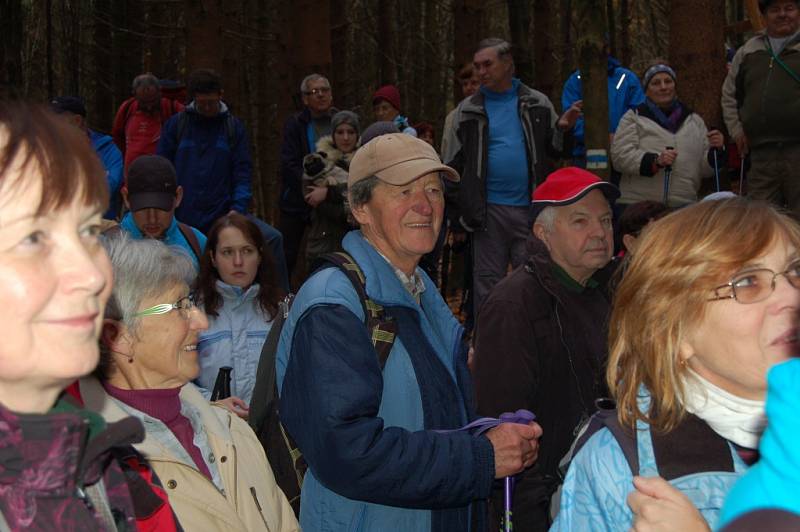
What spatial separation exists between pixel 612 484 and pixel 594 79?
5353 mm

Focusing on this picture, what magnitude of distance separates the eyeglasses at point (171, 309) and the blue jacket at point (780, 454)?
2.69 meters

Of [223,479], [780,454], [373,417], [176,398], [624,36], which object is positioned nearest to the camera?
[780,454]

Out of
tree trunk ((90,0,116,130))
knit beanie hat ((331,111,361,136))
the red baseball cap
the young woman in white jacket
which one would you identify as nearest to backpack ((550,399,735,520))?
the red baseball cap

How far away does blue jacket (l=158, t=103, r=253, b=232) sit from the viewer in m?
10.0

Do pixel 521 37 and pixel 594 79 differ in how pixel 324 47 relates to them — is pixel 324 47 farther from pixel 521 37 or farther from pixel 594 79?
pixel 594 79

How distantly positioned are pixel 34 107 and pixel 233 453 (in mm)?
1997

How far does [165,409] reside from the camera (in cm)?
353

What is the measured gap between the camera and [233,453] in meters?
3.55

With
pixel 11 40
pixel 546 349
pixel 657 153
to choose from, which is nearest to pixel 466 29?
pixel 11 40

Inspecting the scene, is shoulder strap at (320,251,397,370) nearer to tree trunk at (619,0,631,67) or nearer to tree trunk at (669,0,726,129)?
tree trunk at (669,0,726,129)

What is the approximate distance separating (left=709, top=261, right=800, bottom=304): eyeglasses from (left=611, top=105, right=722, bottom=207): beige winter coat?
21.5 feet

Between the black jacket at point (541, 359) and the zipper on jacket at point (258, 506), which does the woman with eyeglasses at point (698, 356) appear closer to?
the zipper on jacket at point (258, 506)

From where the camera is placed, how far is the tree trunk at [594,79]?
287 inches

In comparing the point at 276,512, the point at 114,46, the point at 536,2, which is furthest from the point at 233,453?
the point at 114,46
